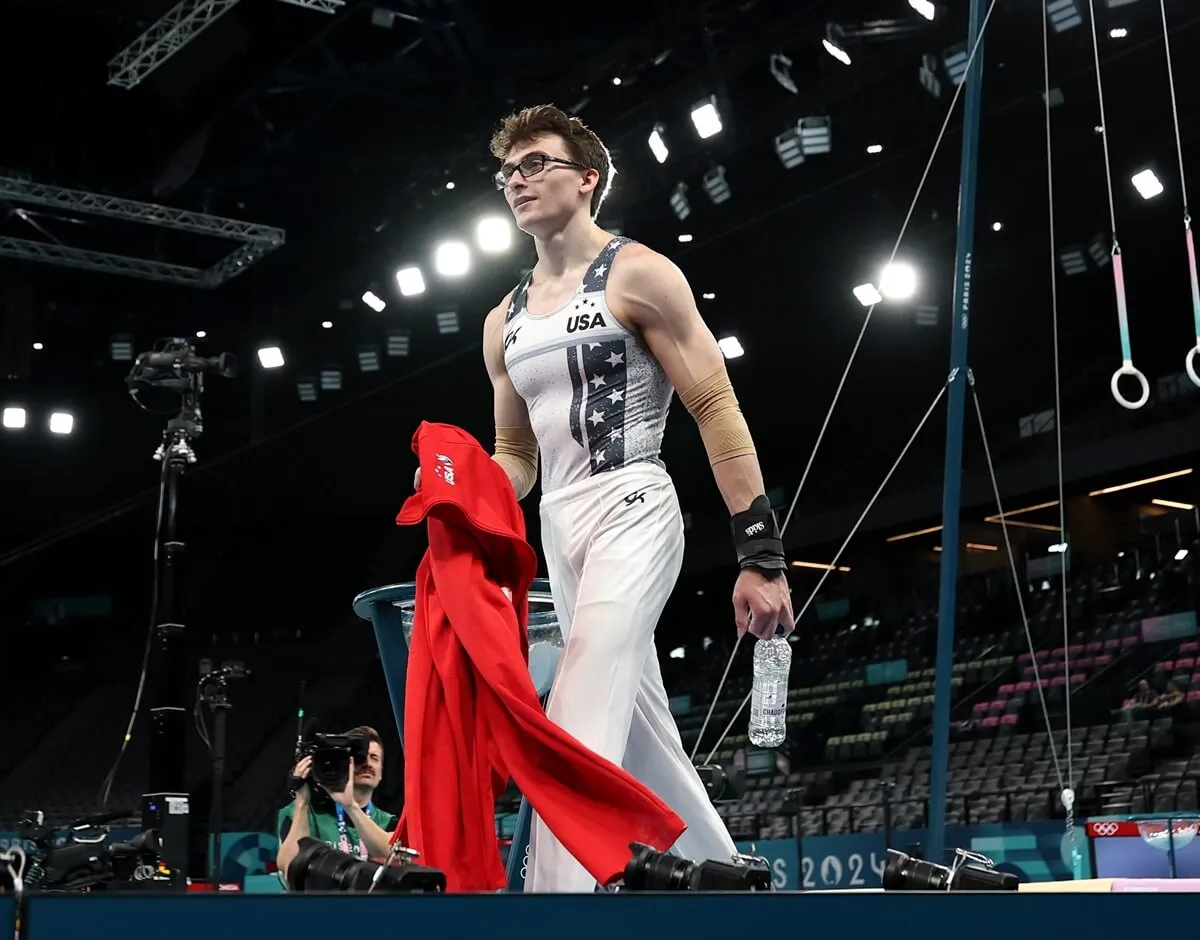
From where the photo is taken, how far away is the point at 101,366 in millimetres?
20125

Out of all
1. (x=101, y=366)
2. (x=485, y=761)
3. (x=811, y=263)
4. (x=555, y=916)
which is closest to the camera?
(x=555, y=916)

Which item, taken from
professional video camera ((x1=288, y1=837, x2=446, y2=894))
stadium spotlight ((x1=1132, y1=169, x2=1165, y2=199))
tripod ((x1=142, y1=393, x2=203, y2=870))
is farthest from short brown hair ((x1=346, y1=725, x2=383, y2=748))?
stadium spotlight ((x1=1132, y1=169, x2=1165, y2=199))

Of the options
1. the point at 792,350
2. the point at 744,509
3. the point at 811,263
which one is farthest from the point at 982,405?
the point at 744,509

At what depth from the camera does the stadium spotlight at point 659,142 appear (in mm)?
12664

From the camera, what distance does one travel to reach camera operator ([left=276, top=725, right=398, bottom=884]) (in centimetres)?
343

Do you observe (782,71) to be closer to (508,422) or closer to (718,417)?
(508,422)

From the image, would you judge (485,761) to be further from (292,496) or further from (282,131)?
(292,496)

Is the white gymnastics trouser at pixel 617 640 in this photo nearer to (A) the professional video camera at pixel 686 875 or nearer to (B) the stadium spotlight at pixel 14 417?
(A) the professional video camera at pixel 686 875

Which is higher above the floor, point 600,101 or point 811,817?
point 600,101

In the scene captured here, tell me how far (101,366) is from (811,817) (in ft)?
41.1

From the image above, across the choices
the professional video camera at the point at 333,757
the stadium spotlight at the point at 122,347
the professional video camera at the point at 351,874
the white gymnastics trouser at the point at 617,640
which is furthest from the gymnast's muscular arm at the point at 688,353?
the stadium spotlight at the point at 122,347

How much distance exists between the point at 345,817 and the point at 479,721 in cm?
259

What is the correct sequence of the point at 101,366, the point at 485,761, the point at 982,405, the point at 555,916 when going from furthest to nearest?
1. the point at 982,405
2. the point at 101,366
3. the point at 485,761
4. the point at 555,916

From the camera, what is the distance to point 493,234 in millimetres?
14625
